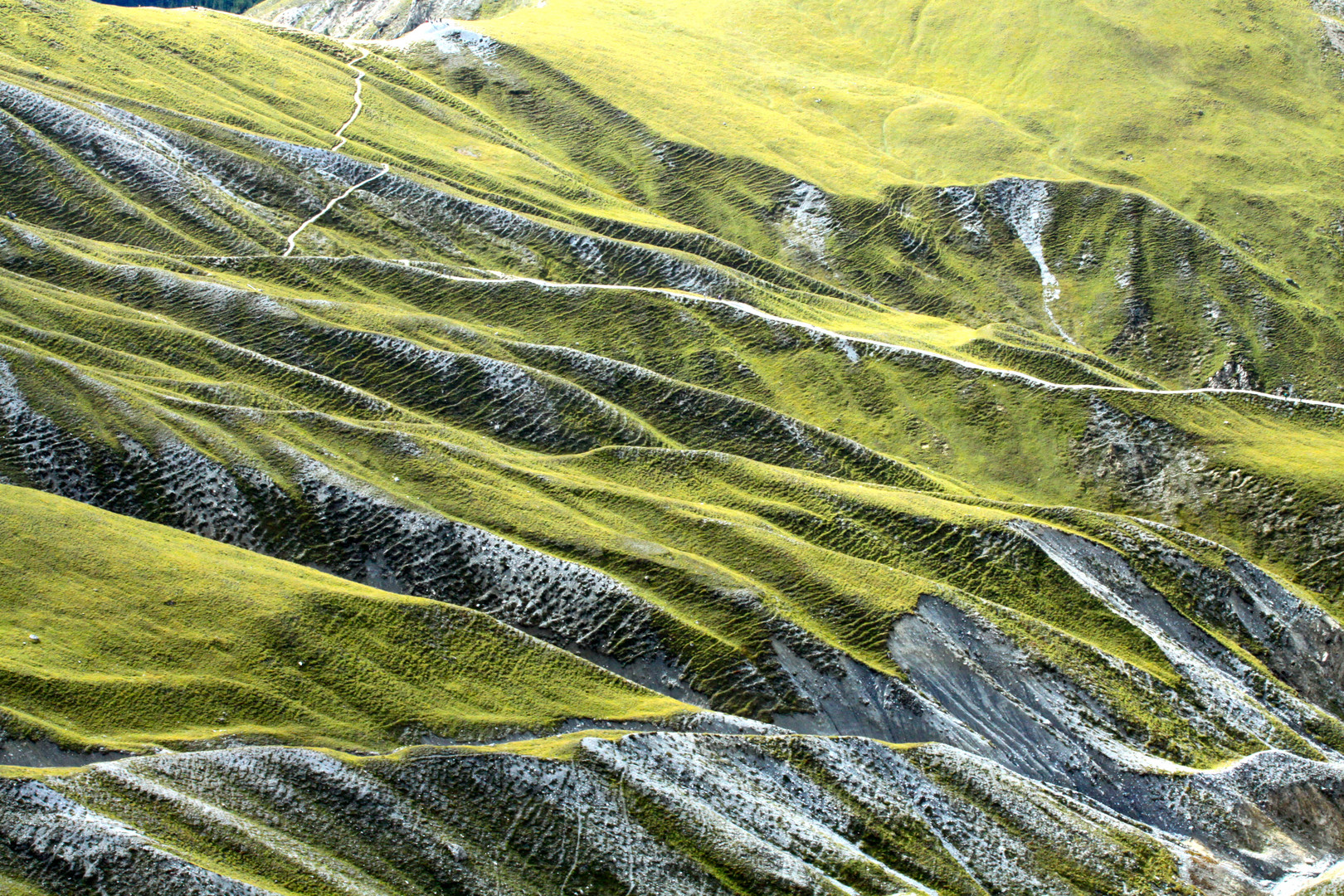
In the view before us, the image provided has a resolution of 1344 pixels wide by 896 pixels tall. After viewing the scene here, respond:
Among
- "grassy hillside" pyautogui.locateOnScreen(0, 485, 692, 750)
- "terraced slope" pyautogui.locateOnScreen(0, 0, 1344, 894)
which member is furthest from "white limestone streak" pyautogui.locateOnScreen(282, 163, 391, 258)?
"grassy hillside" pyautogui.locateOnScreen(0, 485, 692, 750)

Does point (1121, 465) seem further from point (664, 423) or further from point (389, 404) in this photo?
point (389, 404)

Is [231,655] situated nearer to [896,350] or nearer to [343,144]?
[896,350]

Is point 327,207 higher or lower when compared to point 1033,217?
lower

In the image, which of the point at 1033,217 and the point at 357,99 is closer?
the point at 1033,217

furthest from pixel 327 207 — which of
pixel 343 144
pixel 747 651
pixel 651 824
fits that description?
pixel 651 824

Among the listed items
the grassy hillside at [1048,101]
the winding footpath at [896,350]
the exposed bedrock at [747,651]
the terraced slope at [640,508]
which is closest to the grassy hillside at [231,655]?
the terraced slope at [640,508]

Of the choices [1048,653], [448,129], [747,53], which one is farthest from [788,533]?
[747,53]

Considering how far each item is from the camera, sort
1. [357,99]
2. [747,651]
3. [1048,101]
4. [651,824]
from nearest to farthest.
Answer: [651,824] → [747,651] → [357,99] → [1048,101]

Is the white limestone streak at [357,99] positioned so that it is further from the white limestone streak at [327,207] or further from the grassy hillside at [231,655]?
the grassy hillside at [231,655]
